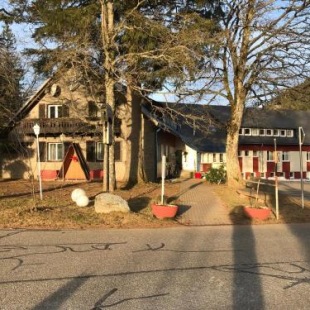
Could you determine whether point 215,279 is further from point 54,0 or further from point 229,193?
point 54,0

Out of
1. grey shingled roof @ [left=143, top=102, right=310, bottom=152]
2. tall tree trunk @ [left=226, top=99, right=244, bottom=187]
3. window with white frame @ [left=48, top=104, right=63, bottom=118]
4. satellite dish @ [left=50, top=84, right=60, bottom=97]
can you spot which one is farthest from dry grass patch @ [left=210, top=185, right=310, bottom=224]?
grey shingled roof @ [left=143, top=102, right=310, bottom=152]

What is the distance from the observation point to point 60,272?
7793mm

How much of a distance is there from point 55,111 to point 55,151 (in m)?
2.55

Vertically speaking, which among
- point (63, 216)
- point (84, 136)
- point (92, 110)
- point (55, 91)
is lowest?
point (63, 216)

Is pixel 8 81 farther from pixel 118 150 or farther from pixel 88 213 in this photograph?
pixel 88 213

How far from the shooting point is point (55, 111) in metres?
32.2

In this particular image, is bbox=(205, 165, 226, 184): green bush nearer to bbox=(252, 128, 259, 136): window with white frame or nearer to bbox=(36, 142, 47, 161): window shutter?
bbox=(36, 142, 47, 161): window shutter

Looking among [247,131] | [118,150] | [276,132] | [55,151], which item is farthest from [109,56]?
[276,132]

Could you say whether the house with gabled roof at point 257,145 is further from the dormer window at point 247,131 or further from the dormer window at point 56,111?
the dormer window at point 56,111

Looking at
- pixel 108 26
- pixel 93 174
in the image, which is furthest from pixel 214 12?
pixel 93 174

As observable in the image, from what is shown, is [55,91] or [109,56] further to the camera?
[55,91]

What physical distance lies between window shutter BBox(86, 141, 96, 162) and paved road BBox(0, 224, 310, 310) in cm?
1897

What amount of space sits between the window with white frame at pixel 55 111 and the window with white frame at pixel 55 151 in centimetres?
184

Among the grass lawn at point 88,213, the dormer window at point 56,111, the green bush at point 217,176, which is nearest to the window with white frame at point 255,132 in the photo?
the green bush at point 217,176
